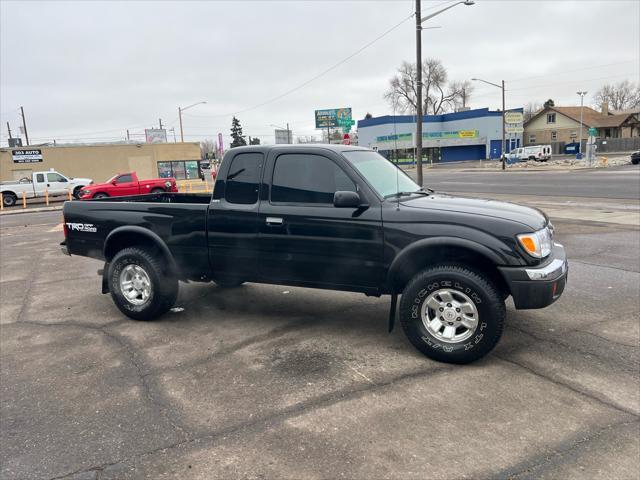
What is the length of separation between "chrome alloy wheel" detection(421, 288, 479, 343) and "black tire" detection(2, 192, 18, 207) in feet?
97.8

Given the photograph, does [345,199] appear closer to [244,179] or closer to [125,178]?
[244,179]

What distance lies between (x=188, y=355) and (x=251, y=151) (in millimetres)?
2134

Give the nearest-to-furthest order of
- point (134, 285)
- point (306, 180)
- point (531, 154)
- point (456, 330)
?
point (456, 330) < point (306, 180) < point (134, 285) < point (531, 154)

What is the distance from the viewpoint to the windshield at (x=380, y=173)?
4.68 metres

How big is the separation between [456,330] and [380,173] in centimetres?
174

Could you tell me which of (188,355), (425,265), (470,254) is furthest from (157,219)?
(470,254)

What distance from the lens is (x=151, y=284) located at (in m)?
5.40

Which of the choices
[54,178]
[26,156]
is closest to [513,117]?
[54,178]

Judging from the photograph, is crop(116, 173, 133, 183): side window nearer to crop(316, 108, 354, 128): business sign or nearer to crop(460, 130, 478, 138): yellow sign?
crop(316, 108, 354, 128): business sign

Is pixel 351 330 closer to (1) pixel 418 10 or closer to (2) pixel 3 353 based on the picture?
(2) pixel 3 353

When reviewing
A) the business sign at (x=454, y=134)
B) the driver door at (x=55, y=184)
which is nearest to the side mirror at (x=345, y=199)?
the driver door at (x=55, y=184)

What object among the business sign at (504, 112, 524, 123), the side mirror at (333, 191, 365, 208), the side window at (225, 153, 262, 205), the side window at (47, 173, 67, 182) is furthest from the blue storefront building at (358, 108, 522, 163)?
the side mirror at (333, 191, 365, 208)

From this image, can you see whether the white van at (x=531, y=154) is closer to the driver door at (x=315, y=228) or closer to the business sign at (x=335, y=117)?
the business sign at (x=335, y=117)

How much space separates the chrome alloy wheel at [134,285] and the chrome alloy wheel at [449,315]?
10.4 feet
